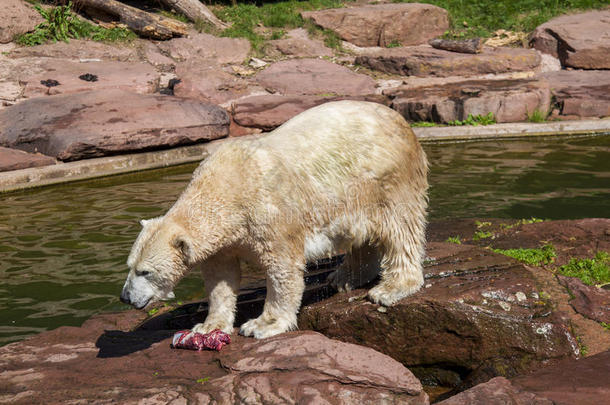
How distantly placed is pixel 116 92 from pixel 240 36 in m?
5.75

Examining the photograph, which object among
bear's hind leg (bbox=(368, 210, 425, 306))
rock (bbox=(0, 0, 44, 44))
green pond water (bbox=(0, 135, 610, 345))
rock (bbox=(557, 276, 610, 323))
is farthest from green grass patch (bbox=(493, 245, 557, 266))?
rock (bbox=(0, 0, 44, 44))

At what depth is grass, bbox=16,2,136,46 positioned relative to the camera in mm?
14278

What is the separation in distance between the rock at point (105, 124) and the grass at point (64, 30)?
3935 millimetres

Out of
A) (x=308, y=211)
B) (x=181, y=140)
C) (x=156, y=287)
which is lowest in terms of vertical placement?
(x=181, y=140)

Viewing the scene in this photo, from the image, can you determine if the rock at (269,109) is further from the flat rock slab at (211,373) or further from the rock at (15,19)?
the flat rock slab at (211,373)

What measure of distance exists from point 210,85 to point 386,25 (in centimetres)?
624

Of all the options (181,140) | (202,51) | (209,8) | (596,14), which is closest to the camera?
(181,140)

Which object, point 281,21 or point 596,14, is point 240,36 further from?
point 596,14

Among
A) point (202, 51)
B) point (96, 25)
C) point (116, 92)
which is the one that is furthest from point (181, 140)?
point (96, 25)

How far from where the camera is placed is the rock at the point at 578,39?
14.7 m

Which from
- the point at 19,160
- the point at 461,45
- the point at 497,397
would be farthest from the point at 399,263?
the point at 461,45

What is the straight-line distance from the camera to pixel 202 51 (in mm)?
15555

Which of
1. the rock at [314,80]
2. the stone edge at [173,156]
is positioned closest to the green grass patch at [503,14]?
the rock at [314,80]

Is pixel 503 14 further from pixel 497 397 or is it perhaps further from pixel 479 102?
pixel 497 397
